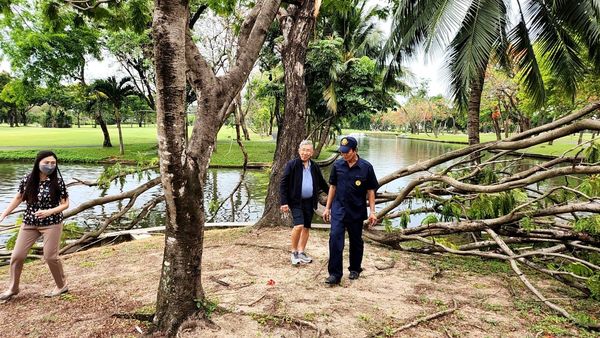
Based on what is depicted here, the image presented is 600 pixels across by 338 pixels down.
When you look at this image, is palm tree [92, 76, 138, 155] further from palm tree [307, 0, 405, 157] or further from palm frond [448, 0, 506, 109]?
palm frond [448, 0, 506, 109]

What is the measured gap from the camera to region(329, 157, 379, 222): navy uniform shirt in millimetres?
4828

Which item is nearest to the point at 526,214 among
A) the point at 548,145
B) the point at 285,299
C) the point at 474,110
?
the point at 285,299

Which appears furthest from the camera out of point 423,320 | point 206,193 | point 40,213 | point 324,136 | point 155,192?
point 324,136

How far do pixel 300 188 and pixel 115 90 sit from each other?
25.8 meters

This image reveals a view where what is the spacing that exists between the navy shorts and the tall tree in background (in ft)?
6.66

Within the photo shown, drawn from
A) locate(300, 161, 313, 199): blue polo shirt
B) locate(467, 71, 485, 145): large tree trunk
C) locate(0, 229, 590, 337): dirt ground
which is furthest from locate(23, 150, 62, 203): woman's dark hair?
locate(467, 71, 485, 145): large tree trunk

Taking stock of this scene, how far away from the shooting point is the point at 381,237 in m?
6.71

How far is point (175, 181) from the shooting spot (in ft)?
10.4

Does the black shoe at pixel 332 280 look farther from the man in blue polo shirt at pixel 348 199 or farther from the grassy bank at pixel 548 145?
the grassy bank at pixel 548 145

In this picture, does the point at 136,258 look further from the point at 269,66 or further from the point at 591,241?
the point at 269,66

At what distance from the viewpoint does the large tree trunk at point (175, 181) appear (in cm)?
302

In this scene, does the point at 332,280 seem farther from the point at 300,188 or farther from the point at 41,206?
the point at 41,206

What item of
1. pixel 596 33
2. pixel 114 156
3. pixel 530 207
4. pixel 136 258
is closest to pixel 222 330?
pixel 136 258

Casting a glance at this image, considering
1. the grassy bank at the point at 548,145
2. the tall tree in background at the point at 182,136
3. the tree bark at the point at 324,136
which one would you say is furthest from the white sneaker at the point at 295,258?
the tree bark at the point at 324,136
